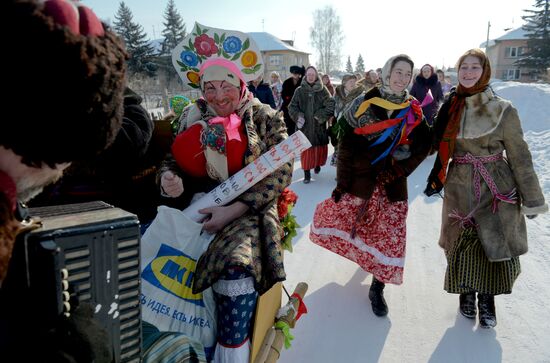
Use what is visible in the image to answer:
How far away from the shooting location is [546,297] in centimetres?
283

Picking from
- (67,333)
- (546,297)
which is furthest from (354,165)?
(67,333)

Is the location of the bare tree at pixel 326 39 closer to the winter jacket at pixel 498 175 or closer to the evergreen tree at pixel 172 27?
the evergreen tree at pixel 172 27

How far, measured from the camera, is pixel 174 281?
1.80 metres

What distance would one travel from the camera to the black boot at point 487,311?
253 centimetres

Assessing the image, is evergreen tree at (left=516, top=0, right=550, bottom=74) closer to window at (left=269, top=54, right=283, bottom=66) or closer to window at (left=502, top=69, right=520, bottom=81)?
window at (left=502, top=69, right=520, bottom=81)

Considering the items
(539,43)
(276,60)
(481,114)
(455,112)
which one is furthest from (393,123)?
(276,60)

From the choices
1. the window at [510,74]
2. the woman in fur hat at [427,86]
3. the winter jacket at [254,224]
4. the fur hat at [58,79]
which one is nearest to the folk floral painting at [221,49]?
the winter jacket at [254,224]

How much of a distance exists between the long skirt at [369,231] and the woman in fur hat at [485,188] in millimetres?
355

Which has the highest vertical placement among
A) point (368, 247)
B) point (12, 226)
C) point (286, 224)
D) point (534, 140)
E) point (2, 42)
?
point (2, 42)

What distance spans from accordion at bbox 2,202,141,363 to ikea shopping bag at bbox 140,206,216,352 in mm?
751

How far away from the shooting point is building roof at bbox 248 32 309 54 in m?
42.7

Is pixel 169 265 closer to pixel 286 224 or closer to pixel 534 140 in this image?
pixel 286 224

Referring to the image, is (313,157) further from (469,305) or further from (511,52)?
(511,52)

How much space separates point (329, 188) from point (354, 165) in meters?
2.96
